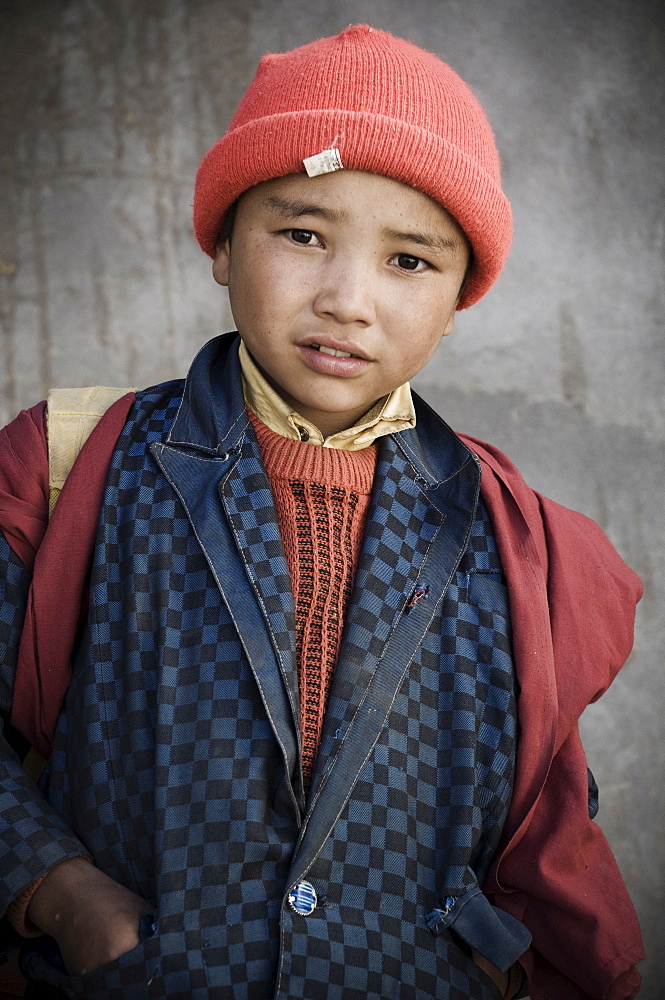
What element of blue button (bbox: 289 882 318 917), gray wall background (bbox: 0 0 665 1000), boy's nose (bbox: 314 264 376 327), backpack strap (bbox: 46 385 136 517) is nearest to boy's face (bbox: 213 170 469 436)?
boy's nose (bbox: 314 264 376 327)

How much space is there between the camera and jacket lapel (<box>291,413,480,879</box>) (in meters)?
1.30

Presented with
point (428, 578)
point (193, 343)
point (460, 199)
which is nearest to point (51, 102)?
point (193, 343)

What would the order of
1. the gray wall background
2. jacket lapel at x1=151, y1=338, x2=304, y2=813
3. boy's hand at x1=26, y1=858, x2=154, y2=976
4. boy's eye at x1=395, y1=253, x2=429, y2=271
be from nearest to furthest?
boy's hand at x1=26, y1=858, x2=154, y2=976 → jacket lapel at x1=151, y1=338, x2=304, y2=813 → boy's eye at x1=395, y1=253, x2=429, y2=271 → the gray wall background

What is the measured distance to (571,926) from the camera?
1406 millimetres

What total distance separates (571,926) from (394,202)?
1040 millimetres

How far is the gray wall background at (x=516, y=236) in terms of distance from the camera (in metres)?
2.38

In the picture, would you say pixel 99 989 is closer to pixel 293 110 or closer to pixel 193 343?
pixel 293 110

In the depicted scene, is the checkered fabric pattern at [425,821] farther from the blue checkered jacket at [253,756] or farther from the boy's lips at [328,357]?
the boy's lips at [328,357]

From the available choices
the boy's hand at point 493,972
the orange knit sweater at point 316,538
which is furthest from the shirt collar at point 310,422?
the boy's hand at point 493,972

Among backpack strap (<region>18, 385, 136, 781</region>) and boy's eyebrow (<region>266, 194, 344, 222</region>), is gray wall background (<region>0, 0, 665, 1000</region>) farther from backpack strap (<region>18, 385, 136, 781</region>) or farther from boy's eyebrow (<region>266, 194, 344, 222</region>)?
boy's eyebrow (<region>266, 194, 344, 222</region>)

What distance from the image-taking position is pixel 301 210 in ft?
4.43

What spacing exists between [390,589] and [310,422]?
0.29m

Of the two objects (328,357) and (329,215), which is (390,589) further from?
(329,215)

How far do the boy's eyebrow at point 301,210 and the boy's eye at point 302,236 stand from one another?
0.08 feet
